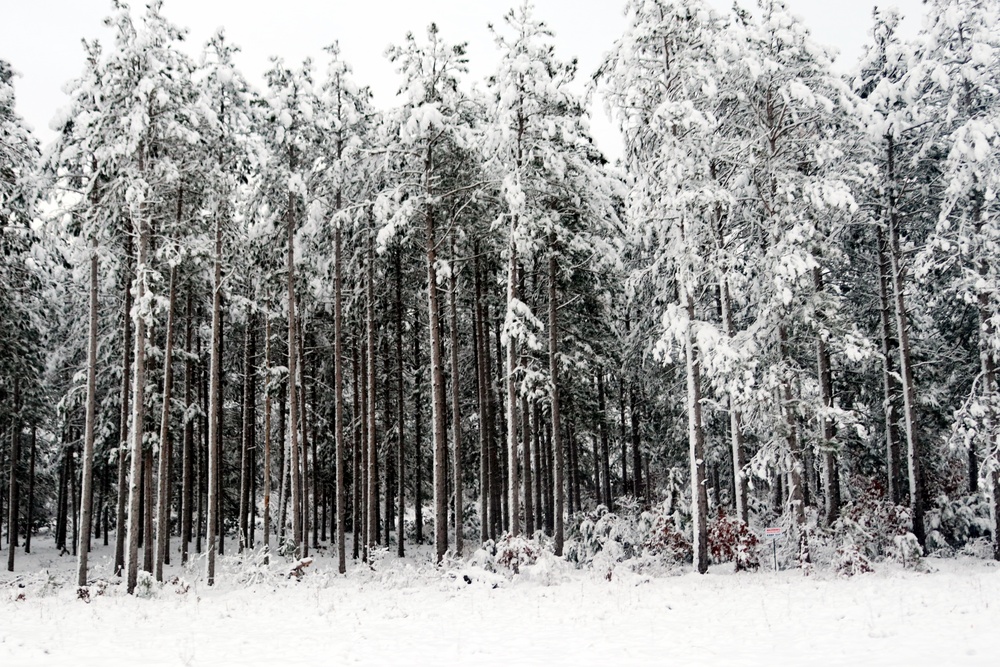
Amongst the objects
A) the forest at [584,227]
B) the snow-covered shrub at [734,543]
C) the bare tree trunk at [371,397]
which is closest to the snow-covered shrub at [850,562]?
the forest at [584,227]

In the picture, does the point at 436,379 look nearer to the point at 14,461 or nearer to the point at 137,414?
the point at 137,414

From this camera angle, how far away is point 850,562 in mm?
15344

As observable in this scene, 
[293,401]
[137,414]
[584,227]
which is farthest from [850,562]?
[137,414]

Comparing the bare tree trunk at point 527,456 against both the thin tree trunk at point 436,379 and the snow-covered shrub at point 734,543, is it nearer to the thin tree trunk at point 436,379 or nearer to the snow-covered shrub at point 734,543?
the thin tree trunk at point 436,379


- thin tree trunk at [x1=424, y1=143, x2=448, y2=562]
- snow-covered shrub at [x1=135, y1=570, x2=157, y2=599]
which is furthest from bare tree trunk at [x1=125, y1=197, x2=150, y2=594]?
thin tree trunk at [x1=424, y1=143, x2=448, y2=562]

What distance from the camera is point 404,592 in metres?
15.3

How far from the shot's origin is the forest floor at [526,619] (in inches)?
364

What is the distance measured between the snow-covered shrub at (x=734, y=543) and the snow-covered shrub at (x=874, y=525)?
202cm

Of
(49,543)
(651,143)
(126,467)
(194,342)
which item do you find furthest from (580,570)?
(49,543)

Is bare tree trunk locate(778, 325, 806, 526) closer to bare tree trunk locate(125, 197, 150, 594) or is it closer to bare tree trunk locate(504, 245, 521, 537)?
bare tree trunk locate(504, 245, 521, 537)

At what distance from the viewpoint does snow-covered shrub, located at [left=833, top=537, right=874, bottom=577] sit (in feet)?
48.4

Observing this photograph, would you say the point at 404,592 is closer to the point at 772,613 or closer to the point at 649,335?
the point at 772,613

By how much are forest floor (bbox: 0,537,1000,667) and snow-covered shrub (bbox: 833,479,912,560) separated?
0.81m

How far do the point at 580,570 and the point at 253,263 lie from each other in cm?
1265
